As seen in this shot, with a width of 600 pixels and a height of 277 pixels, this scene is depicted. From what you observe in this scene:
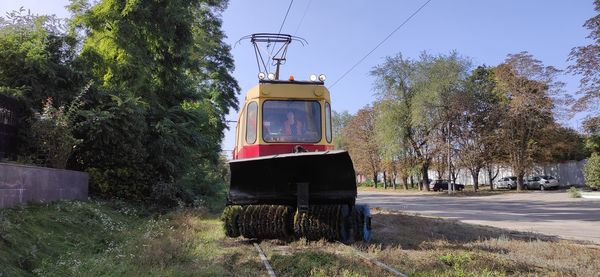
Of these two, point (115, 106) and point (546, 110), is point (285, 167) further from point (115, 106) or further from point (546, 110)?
point (546, 110)

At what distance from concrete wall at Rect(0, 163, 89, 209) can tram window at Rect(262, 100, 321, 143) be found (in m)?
4.67

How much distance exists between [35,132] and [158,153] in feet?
15.8

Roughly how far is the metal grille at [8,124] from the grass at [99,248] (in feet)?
8.27

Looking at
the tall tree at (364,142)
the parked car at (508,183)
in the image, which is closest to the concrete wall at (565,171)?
the parked car at (508,183)

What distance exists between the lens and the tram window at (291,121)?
10.7 meters

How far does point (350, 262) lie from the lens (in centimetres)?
764

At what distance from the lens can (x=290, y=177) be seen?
10.3 metres

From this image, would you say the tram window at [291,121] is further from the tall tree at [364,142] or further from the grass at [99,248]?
the tall tree at [364,142]

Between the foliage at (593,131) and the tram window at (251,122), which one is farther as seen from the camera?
the foliage at (593,131)

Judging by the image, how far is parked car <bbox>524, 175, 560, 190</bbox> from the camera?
5112cm

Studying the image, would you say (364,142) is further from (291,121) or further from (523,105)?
(291,121)

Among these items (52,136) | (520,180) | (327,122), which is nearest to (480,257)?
(327,122)

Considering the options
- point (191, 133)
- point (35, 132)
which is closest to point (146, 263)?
point (35, 132)

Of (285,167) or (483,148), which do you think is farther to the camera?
(483,148)
